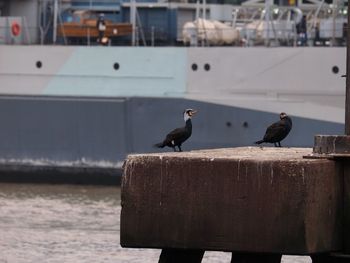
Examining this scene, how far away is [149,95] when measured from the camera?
28.5 metres

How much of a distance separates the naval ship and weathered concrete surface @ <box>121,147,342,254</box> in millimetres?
18222

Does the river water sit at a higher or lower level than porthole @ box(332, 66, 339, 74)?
lower

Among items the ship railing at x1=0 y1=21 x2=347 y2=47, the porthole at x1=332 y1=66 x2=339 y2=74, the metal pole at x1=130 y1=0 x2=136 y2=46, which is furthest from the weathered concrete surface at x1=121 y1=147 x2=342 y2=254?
the metal pole at x1=130 y1=0 x2=136 y2=46

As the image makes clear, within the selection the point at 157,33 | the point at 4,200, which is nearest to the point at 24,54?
the point at 157,33

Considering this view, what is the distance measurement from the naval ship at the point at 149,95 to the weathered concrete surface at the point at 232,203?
59.8 ft

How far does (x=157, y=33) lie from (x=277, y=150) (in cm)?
2023

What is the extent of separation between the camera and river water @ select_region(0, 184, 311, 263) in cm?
1680

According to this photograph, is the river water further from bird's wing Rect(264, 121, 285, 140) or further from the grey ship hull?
bird's wing Rect(264, 121, 285, 140)

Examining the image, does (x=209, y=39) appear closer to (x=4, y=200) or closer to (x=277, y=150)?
(x=4, y=200)

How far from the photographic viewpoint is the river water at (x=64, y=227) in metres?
16.8

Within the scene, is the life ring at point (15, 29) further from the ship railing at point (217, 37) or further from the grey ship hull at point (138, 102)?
the grey ship hull at point (138, 102)

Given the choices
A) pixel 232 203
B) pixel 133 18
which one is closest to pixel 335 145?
pixel 232 203

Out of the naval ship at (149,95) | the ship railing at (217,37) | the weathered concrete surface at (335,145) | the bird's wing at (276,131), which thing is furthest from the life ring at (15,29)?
the weathered concrete surface at (335,145)

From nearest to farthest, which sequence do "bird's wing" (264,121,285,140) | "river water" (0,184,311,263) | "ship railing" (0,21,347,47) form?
"bird's wing" (264,121,285,140), "river water" (0,184,311,263), "ship railing" (0,21,347,47)
